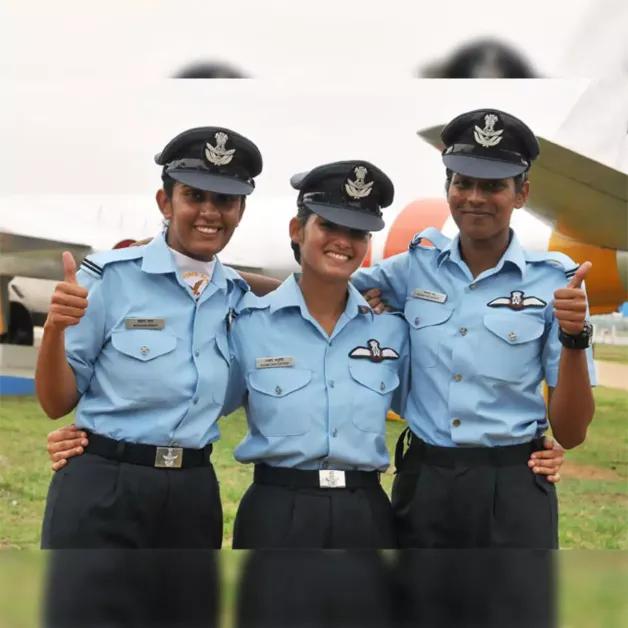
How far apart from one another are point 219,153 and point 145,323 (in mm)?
392

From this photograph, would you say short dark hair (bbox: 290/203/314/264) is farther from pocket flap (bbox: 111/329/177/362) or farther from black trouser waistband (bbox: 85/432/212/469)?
black trouser waistband (bbox: 85/432/212/469)

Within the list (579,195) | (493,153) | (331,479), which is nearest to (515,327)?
(493,153)

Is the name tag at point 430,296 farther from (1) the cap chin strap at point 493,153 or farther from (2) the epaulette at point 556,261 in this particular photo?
(1) the cap chin strap at point 493,153

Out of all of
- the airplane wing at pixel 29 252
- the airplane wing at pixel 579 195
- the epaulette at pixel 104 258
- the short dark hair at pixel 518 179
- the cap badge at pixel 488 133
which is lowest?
the epaulette at pixel 104 258

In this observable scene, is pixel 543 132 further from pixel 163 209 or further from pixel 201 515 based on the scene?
pixel 201 515

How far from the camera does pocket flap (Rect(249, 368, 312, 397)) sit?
178 centimetres

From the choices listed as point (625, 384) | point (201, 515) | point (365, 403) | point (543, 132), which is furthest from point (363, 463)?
point (625, 384)

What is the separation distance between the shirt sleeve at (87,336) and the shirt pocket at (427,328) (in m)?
0.65

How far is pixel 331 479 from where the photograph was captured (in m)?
1.75

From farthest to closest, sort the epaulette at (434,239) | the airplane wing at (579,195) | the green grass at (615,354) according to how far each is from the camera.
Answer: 1. the green grass at (615,354)
2. the airplane wing at (579,195)
3. the epaulette at (434,239)

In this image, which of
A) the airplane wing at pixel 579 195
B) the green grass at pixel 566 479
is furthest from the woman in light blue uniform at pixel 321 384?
the green grass at pixel 566 479

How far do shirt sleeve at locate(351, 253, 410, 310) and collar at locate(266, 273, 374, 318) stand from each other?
5.0 inches

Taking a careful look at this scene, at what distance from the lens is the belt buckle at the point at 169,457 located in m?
1.74

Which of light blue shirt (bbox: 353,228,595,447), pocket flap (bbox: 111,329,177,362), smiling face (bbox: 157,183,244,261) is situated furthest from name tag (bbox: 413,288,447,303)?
pocket flap (bbox: 111,329,177,362)
